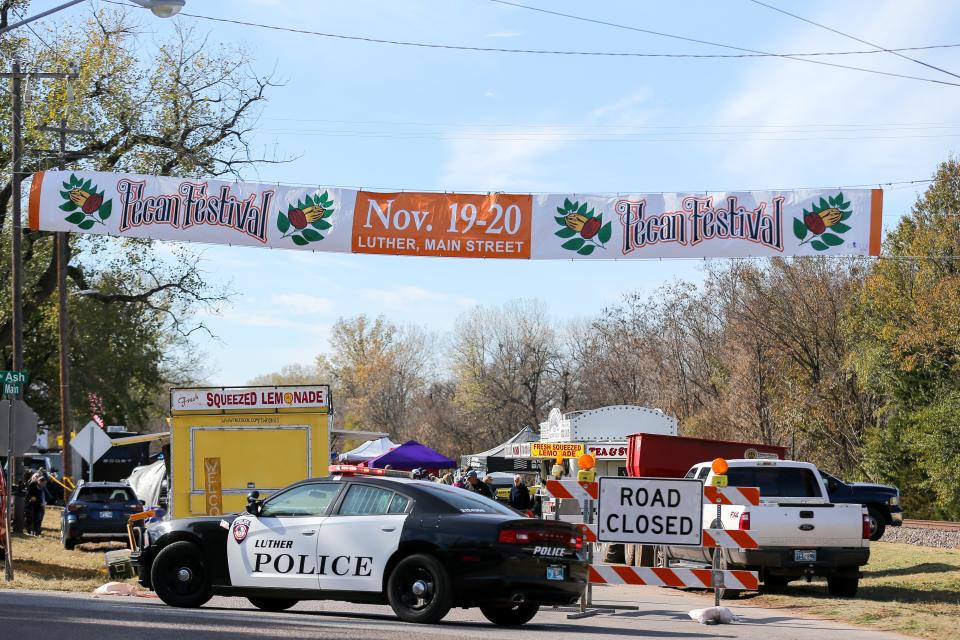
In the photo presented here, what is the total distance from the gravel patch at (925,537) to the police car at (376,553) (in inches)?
770

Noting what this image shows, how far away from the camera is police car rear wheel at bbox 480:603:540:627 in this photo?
1254 cm

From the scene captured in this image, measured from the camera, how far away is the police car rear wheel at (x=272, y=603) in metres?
14.0

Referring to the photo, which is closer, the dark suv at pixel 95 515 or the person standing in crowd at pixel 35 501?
the dark suv at pixel 95 515

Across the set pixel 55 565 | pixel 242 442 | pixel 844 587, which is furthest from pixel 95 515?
pixel 844 587

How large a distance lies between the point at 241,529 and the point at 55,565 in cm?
1149

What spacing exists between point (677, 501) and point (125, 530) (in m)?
18.8

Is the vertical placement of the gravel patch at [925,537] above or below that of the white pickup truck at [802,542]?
below

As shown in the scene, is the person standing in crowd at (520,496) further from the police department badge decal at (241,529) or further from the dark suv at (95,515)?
the police department badge decal at (241,529)

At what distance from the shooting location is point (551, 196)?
779 inches

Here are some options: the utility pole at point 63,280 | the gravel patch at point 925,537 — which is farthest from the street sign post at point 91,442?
the gravel patch at point 925,537

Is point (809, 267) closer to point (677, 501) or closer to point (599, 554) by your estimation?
point (599, 554)

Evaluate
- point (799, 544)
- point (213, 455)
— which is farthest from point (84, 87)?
point (799, 544)

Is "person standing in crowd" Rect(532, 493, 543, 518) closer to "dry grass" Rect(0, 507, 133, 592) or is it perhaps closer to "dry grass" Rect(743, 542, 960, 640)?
"dry grass" Rect(743, 542, 960, 640)

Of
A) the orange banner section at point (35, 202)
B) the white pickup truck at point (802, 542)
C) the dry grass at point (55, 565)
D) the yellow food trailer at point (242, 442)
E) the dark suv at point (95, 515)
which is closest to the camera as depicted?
the white pickup truck at point (802, 542)
